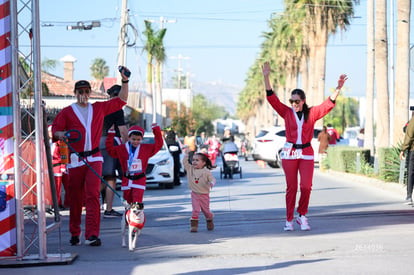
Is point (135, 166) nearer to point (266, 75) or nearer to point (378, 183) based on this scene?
point (266, 75)

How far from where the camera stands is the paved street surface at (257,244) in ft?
25.1

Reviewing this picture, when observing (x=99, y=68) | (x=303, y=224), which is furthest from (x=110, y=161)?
(x=99, y=68)

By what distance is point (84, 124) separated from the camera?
920cm

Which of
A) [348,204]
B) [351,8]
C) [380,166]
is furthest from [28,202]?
[351,8]

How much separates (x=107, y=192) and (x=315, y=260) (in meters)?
5.56

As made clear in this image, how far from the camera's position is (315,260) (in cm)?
800

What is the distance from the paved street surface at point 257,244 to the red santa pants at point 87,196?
28cm

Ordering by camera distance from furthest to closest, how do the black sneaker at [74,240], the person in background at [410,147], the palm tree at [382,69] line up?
the palm tree at [382,69], the person in background at [410,147], the black sneaker at [74,240]

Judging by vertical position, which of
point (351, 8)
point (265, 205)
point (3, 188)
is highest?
point (351, 8)

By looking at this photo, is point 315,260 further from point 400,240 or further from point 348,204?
point 348,204

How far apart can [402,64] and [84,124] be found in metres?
16.5

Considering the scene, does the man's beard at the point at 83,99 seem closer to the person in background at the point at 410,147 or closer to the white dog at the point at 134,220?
the white dog at the point at 134,220

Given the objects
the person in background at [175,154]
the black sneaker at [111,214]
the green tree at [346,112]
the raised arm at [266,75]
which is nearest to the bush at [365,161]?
the person in background at [175,154]

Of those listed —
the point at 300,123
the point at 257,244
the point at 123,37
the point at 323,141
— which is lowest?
the point at 257,244
